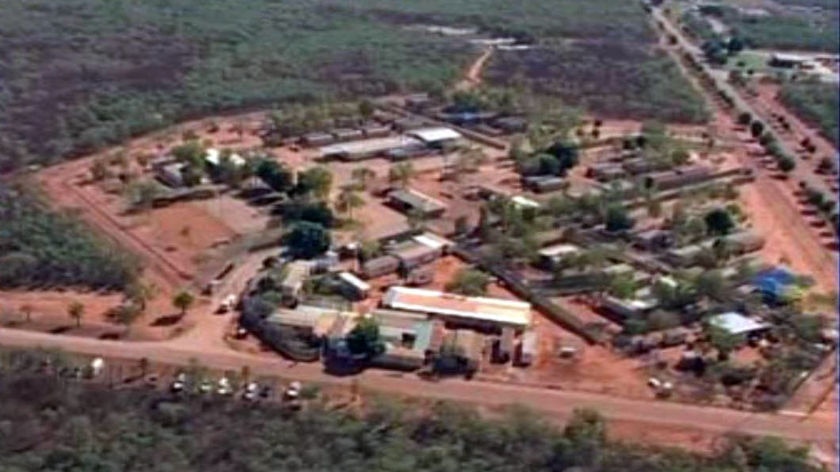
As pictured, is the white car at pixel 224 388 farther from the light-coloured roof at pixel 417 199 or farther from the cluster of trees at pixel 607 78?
the cluster of trees at pixel 607 78

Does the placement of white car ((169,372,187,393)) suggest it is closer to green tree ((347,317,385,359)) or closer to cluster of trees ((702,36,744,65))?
green tree ((347,317,385,359))

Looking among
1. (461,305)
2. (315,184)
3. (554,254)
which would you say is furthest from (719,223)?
(315,184)

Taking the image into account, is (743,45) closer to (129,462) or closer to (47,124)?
(47,124)

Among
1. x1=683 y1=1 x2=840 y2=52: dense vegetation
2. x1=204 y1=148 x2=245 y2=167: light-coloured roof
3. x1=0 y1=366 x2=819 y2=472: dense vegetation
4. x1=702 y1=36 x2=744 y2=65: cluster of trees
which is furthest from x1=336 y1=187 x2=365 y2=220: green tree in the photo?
x1=683 y1=1 x2=840 y2=52: dense vegetation

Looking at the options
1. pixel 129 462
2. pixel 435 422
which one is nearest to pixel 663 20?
pixel 435 422

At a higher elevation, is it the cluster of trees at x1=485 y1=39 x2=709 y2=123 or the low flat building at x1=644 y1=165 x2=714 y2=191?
the cluster of trees at x1=485 y1=39 x2=709 y2=123
